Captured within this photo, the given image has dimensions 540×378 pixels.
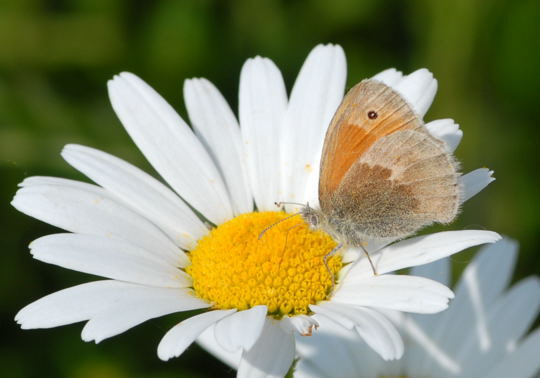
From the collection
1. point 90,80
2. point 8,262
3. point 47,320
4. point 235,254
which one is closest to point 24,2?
point 90,80

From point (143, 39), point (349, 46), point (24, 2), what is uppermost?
point (24, 2)

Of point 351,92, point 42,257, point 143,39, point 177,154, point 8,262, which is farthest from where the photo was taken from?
point 143,39

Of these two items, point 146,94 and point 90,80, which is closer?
point 146,94

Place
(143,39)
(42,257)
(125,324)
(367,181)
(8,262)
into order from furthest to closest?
(143,39)
(8,262)
(367,181)
(42,257)
(125,324)

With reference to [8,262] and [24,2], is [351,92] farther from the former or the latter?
[24,2]

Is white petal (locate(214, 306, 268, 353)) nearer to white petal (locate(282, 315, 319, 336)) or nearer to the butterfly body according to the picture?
white petal (locate(282, 315, 319, 336))

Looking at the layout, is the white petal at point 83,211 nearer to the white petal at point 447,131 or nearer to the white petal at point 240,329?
the white petal at point 240,329

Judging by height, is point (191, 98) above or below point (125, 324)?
above
